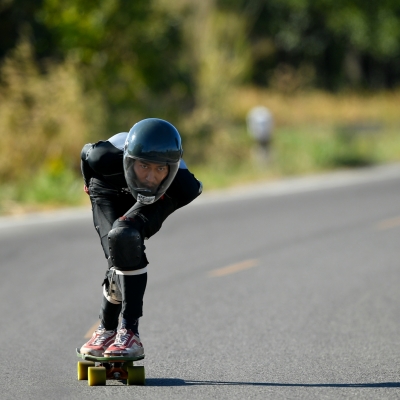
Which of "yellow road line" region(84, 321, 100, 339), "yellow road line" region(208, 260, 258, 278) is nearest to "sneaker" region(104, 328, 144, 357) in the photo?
"yellow road line" region(84, 321, 100, 339)

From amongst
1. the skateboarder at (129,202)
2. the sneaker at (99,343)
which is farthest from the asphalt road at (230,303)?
the skateboarder at (129,202)

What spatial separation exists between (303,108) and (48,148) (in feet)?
39.1

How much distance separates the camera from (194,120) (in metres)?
19.4

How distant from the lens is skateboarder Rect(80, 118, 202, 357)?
5.01 metres

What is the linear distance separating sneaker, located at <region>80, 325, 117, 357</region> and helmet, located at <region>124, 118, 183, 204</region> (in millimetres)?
828

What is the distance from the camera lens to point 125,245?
5.03 metres

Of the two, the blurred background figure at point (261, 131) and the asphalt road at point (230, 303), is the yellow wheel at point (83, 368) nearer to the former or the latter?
the asphalt road at point (230, 303)

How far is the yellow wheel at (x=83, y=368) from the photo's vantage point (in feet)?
17.9

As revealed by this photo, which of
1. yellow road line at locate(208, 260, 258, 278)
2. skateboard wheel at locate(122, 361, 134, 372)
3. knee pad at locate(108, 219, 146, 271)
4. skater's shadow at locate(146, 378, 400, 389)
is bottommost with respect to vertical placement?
yellow road line at locate(208, 260, 258, 278)

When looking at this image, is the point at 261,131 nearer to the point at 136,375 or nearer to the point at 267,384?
the point at 267,384

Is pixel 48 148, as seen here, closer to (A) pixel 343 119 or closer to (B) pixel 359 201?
(B) pixel 359 201

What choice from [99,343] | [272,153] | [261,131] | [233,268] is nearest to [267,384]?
[99,343]

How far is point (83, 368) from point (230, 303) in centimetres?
282

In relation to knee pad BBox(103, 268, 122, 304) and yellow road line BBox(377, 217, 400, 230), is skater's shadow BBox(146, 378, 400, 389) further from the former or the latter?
yellow road line BBox(377, 217, 400, 230)
